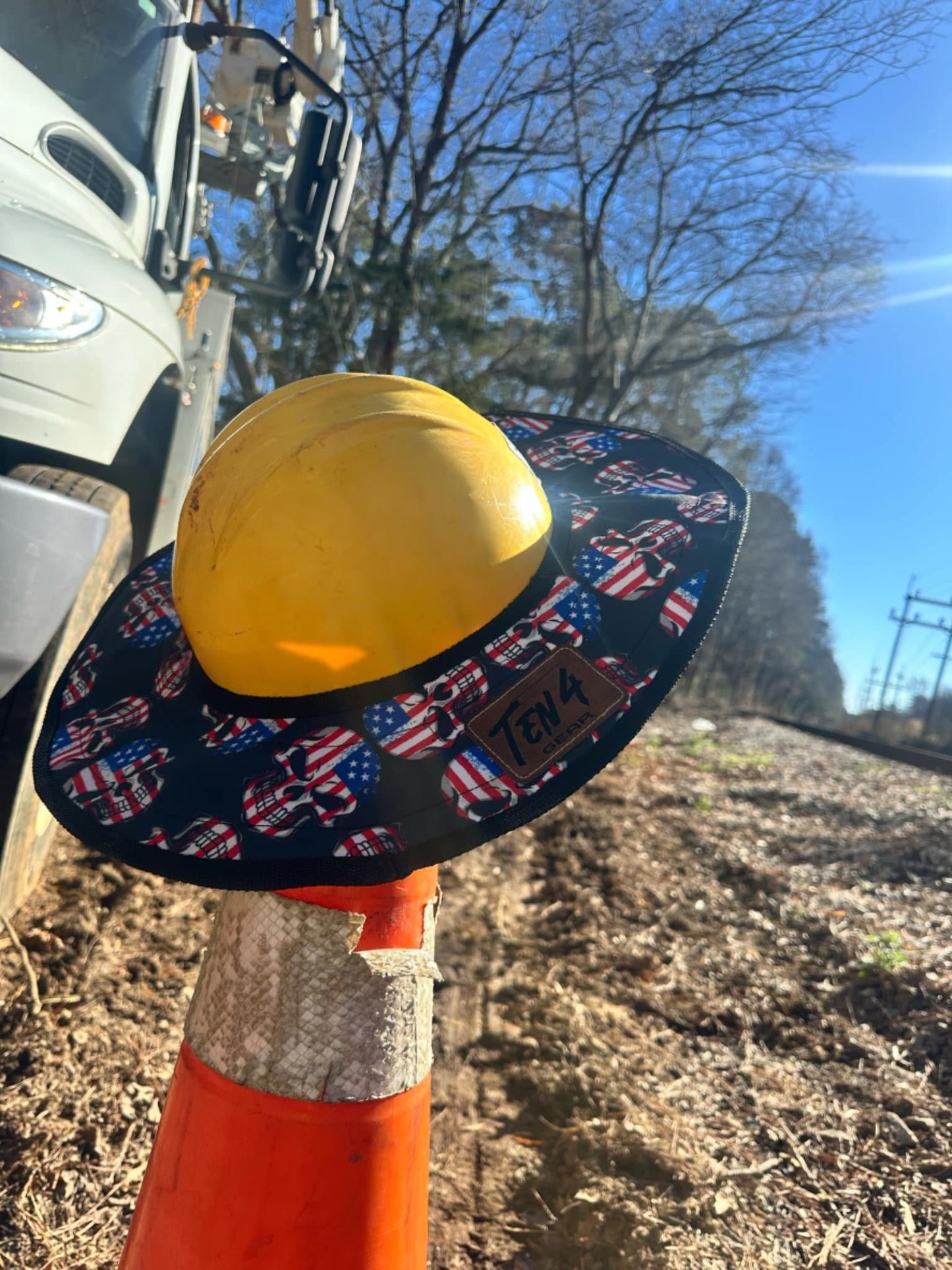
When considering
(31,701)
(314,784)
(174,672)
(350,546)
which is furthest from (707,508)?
(31,701)

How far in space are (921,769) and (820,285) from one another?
7.93 metres

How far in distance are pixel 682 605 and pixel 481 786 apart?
0.40m

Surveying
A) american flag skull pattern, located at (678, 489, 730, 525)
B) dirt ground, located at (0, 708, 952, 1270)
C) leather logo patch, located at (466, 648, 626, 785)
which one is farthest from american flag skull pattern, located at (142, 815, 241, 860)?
dirt ground, located at (0, 708, 952, 1270)

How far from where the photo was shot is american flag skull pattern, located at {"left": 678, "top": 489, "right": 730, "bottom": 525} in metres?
1.37

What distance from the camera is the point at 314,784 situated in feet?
3.65

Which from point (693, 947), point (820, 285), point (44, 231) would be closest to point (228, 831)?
point (44, 231)

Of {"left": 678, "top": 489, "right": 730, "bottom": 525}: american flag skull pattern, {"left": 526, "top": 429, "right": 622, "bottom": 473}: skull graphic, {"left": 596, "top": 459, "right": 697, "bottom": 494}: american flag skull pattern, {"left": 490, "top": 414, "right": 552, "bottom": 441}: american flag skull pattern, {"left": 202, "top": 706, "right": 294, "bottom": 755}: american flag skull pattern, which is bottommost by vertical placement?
{"left": 202, "top": 706, "right": 294, "bottom": 755}: american flag skull pattern

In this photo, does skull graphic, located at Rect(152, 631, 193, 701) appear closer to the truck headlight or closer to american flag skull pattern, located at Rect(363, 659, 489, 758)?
american flag skull pattern, located at Rect(363, 659, 489, 758)

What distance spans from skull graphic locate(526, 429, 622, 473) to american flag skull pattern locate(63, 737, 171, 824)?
3.00 ft

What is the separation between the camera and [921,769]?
34.6ft

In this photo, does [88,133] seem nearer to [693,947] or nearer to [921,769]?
[693,947]

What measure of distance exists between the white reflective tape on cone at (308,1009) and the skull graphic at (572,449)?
37.4 inches

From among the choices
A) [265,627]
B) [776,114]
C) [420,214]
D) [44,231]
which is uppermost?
[776,114]

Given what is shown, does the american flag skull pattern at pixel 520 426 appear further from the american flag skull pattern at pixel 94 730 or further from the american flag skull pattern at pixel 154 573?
the american flag skull pattern at pixel 94 730
